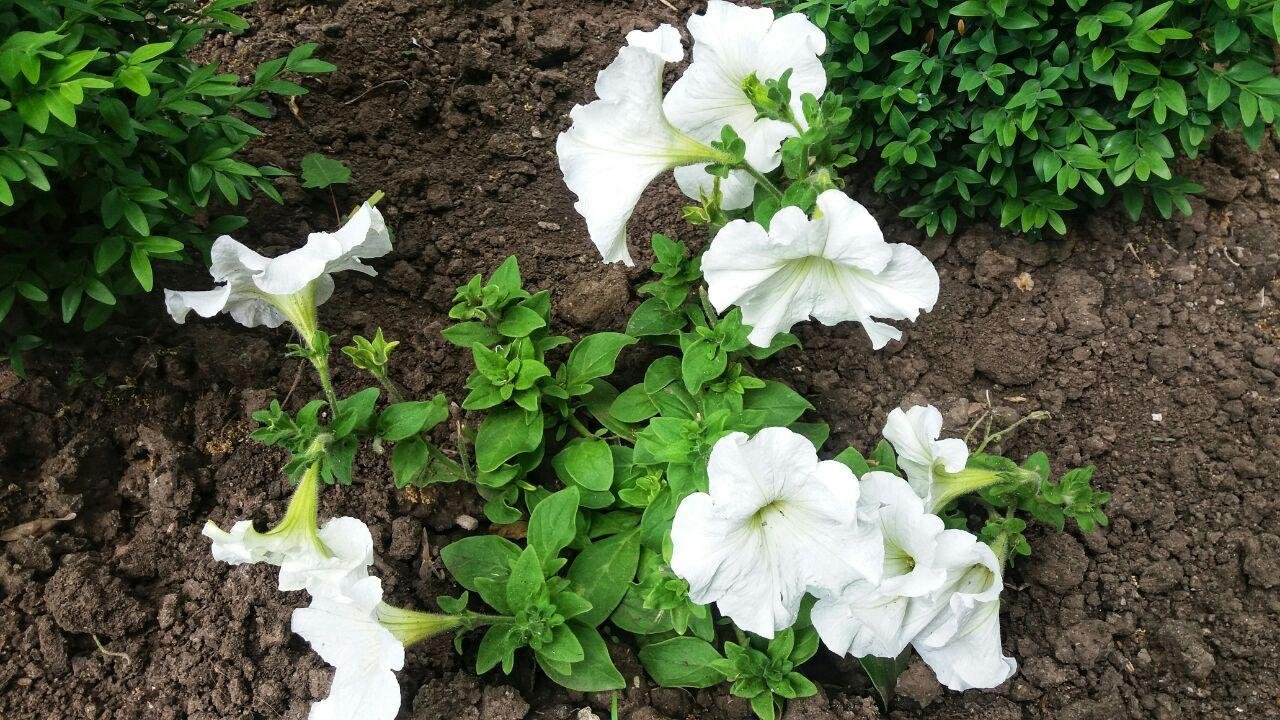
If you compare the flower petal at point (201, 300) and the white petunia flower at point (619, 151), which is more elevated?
the white petunia flower at point (619, 151)

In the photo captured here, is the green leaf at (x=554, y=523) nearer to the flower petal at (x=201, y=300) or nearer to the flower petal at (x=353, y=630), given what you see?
the flower petal at (x=353, y=630)

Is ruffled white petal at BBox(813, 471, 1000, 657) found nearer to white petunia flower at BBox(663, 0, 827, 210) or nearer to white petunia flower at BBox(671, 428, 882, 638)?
white petunia flower at BBox(671, 428, 882, 638)

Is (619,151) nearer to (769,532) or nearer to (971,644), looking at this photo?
(769,532)

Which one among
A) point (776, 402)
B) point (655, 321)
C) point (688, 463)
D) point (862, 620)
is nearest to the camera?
point (862, 620)

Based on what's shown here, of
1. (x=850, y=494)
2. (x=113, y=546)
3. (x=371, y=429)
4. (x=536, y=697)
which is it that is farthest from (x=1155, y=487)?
(x=113, y=546)

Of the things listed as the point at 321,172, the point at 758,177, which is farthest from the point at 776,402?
the point at 321,172

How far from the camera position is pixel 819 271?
6.29 ft

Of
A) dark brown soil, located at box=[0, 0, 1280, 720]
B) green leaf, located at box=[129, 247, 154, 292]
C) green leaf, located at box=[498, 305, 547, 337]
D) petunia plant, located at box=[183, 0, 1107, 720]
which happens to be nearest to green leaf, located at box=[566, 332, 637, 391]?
petunia plant, located at box=[183, 0, 1107, 720]

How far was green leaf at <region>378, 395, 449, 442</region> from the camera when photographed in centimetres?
221

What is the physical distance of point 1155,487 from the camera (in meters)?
2.55

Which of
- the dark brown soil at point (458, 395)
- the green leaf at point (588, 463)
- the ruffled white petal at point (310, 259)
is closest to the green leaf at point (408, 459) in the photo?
the dark brown soil at point (458, 395)

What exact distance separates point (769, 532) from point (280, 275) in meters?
1.25

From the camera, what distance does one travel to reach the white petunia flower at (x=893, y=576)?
1898mm

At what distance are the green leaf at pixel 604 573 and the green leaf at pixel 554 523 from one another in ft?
0.35
